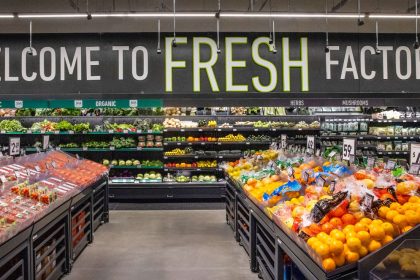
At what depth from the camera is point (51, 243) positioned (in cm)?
472

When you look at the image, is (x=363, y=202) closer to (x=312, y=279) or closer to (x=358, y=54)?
(x=312, y=279)

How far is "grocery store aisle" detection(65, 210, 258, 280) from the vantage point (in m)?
5.15

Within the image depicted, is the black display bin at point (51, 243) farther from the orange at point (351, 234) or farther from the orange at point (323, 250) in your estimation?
the orange at point (351, 234)

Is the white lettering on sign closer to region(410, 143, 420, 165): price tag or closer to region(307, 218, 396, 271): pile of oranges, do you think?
region(410, 143, 420, 165): price tag

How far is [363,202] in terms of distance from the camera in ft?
9.79

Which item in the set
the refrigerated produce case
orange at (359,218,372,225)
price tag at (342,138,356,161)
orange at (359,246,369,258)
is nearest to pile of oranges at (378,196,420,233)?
orange at (359,218,372,225)

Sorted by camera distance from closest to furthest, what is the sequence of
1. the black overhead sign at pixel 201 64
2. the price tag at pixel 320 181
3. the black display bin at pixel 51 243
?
the black display bin at pixel 51 243 → the price tag at pixel 320 181 → the black overhead sign at pixel 201 64

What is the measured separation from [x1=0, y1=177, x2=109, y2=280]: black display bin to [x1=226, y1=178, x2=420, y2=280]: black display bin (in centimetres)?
210

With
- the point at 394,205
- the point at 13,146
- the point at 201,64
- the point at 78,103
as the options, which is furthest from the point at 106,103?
the point at 394,205

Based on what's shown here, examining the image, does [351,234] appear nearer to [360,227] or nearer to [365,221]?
[360,227]

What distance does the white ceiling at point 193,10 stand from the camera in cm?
1051

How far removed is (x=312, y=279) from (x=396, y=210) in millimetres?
739

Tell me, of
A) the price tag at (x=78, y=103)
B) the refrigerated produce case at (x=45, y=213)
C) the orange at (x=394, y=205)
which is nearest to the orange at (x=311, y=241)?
the orange at (x=394, y=205)

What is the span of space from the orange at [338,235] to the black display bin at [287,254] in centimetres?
17
